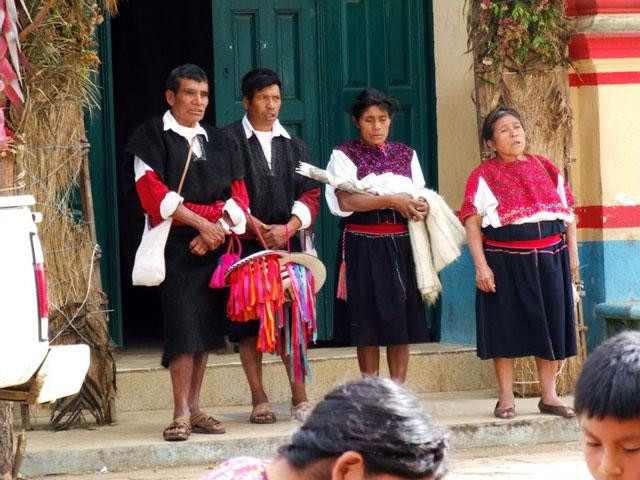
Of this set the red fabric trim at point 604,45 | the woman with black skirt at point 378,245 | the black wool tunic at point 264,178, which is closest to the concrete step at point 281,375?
the woman with black skirt at point 378,245

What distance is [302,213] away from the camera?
761cm

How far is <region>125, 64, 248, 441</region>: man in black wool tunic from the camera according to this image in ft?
23.5

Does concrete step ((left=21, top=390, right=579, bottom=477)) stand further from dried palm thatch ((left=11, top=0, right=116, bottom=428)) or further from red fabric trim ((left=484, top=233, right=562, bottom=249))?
red fabric trim ((left=484, top=233, right=562, bottom=249))

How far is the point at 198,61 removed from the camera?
12.0m

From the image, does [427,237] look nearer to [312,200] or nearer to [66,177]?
[312,200]

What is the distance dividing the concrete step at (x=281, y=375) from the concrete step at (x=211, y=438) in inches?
3.2

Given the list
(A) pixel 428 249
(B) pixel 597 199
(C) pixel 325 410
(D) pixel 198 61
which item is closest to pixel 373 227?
(A) pixel 428 249

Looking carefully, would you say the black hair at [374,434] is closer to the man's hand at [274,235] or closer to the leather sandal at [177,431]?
the leather sandal at [177,431]

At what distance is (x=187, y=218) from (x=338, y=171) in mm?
1000

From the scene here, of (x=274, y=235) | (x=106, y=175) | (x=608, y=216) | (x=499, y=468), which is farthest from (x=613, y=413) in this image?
(x=106, y=175)

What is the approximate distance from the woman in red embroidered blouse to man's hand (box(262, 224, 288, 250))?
1.00m

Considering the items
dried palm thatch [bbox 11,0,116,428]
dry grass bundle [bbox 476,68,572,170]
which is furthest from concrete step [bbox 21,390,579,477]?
dry grass bundle [bbox 476,68,572,170]

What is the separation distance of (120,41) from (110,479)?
273 inches

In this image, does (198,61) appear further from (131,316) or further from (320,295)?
(320,295)
